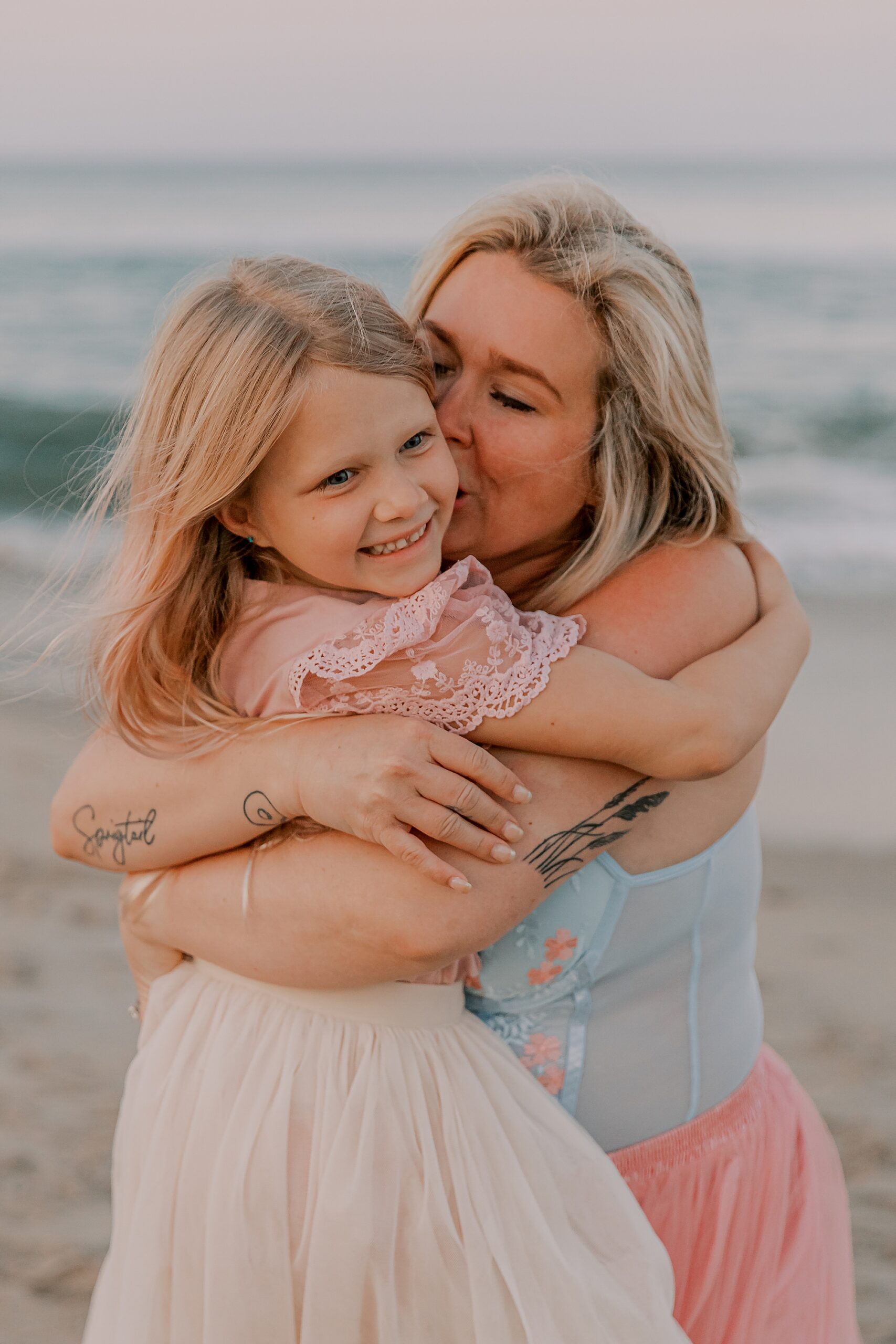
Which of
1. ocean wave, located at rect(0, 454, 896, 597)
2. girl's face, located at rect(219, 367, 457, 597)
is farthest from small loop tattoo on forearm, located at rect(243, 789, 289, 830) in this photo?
ocean wave, located at rect(0, 454, 896, 597)

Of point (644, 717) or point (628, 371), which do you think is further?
point (628, 371)

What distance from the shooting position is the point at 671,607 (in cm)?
182

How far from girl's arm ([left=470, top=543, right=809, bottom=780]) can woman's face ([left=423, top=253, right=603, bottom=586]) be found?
453mm

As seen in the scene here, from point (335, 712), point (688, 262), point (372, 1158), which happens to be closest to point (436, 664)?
point (335, 712)

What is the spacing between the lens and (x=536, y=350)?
1934mm

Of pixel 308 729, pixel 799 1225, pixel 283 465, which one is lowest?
pixel 799 1225

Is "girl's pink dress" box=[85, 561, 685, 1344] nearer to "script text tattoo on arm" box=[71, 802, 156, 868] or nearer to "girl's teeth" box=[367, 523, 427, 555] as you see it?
"girl's teeth" box=[367, 523, 427, 555]

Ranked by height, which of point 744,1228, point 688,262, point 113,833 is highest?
point 113,833

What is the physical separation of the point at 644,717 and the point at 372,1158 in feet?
2.17

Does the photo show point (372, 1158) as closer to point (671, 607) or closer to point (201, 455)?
point (671, 607)

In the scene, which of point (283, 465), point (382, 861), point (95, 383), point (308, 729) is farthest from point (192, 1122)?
point (95, 383)

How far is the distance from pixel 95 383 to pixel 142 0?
35.2ft

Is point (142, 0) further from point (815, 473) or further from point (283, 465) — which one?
point (283, 465)

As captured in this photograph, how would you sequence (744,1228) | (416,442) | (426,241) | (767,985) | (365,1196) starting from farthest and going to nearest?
(426,241) < (767,985) < (744,1228) < (416,442) < (365,1196)
